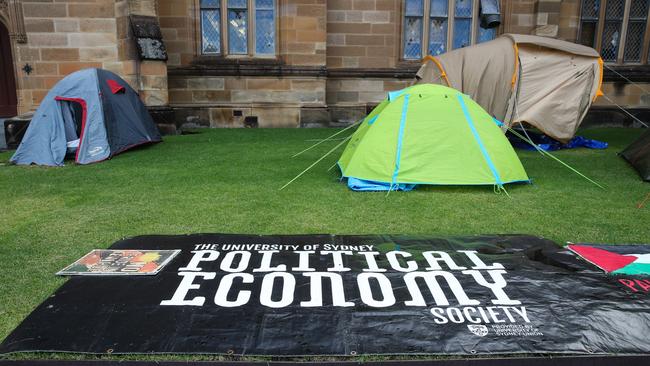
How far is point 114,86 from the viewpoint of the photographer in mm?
8203

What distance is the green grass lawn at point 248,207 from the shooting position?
3760 mm

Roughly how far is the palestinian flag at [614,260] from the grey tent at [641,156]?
330 centimetres

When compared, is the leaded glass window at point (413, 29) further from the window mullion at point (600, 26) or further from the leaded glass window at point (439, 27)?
the window mullion at point (600, 26)

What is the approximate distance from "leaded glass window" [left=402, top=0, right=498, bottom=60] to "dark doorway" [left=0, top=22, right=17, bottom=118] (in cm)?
1058

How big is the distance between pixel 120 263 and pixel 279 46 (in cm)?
909

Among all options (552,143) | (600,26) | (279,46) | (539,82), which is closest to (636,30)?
(600,26)

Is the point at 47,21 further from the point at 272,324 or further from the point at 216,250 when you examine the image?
the point at 272,324

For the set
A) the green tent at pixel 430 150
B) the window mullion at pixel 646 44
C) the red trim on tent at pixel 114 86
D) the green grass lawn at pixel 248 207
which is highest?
the window mullion at pixel 646 44

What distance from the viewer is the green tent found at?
5.44 metres

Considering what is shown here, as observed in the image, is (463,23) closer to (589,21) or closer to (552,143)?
(589,21)

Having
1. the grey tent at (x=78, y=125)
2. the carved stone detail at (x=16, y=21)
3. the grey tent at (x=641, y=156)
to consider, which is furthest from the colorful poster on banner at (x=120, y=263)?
the carved stone detail at (x=16, y=21)

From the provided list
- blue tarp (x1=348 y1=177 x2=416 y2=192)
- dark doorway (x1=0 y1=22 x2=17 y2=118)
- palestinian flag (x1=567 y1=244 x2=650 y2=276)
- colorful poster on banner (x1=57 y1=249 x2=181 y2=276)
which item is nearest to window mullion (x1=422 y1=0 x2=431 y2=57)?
blue tarp (x1=348 y1=177 x2=416 y2=192)

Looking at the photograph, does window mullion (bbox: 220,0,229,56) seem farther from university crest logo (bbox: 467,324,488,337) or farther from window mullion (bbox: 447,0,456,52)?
university crest logo (bbox: 467,324,488,337)

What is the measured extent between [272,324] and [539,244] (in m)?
2.35
